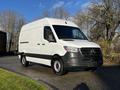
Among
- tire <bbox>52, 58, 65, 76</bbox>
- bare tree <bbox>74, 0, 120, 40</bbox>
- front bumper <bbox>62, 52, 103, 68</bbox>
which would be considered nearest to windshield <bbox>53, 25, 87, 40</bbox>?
tire <bbox>52, 58, 65, 76</bbox>

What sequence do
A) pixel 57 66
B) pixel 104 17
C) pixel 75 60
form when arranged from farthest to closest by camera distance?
pixel 104 17, pixel 57 66, pixel 75 60

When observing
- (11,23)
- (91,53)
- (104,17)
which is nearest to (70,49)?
(91,53)

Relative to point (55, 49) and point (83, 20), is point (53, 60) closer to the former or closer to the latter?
point (55, 49)

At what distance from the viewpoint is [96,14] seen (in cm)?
3509

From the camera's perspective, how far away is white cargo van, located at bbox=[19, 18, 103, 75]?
34.9 ft

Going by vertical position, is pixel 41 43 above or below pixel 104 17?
below

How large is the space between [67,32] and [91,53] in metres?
1.96

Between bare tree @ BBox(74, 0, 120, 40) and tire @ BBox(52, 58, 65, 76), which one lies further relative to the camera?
bare tree @ BBox(74, 0, 120, 40)

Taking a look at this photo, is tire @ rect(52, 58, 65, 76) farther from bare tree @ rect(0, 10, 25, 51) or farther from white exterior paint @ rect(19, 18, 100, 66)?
bare tree @ rect(0, 10, 25, 51)

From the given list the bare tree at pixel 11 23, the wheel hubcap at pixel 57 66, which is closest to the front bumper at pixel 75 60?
the wheel hubcap at pixel 57 66

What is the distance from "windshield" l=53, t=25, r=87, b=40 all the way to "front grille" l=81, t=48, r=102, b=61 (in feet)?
4.67

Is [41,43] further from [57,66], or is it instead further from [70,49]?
[70,49]

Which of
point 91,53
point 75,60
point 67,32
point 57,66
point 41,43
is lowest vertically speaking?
point 57,66

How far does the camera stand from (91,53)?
36.1 feet
